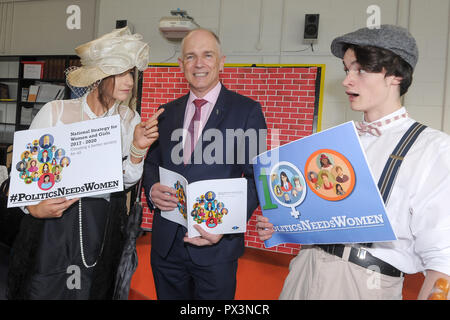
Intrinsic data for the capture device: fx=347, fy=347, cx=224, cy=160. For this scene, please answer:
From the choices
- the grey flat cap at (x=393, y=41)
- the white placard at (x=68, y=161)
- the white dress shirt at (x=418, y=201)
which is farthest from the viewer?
the white placard at (x=68, y=161)

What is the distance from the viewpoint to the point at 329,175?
3.45 ft

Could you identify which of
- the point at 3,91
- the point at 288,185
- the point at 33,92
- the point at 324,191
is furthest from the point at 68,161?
the point at 3,91

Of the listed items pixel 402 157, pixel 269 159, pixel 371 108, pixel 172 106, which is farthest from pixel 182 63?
pixel 402 157

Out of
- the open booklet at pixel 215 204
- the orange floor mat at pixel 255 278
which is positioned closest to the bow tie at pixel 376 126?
the open booklet at pixel 215 204

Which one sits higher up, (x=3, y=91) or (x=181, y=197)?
(x=3, y=91)

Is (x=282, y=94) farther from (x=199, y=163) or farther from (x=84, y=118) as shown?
(x=84, y=118)

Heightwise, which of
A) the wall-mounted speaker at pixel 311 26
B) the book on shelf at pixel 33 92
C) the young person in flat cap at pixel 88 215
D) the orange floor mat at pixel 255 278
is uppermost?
the wall-mounted speaker at pixel 311 26

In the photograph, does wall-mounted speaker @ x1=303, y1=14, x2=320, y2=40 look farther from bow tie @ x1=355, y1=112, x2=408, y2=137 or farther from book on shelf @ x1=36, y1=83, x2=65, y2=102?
book on shelf @ x1=36, y1=83, x2=65, y2=102

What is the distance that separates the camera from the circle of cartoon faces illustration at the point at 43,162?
4.18 feet

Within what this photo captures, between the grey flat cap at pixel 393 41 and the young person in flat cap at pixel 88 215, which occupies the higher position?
the grey flat cap at pixel 393 41

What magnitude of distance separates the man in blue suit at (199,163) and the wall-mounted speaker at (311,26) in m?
3.04

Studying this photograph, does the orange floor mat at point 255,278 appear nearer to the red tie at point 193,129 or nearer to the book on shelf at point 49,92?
the red tie at point 193,129

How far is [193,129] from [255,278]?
2.39 meters
